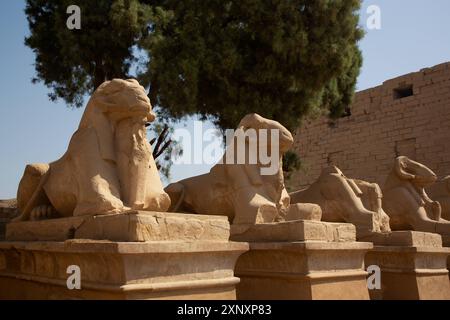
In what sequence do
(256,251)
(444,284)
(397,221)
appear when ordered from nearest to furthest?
(256,251) → (444,284) → (397,221)

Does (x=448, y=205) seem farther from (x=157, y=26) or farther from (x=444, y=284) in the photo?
(x=157, y=26)

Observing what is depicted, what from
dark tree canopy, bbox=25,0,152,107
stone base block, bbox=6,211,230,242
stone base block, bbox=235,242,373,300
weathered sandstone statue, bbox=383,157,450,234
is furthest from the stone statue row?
dark tree canopy, bbox=25,0,152,107

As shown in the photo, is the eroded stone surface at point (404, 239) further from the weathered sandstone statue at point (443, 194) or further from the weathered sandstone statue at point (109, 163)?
the weathered sandstone statue at point (109, 163)

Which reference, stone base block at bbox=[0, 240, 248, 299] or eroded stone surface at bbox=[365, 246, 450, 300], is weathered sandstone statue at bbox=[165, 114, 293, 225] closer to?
stone base block at bbox=[0, 240, 248, 299]

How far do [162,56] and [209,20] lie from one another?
1.27 metres

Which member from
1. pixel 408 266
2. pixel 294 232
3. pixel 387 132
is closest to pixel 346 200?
pixel 408 266

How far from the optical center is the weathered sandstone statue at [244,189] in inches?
159

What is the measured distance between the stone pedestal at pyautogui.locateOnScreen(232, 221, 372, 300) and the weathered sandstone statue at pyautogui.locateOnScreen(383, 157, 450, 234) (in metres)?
2.14

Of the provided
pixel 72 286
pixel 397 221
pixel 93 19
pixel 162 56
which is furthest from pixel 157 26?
pixel 72 286

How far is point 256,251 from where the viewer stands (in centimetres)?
383

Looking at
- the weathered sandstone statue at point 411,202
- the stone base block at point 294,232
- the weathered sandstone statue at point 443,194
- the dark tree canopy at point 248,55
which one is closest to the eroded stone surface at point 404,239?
the weathered sandstone statue at point 411,202

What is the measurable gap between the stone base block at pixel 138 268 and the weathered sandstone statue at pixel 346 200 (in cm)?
225

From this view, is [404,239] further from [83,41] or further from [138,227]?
[83,41]

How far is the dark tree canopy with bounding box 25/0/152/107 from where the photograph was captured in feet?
30.2
